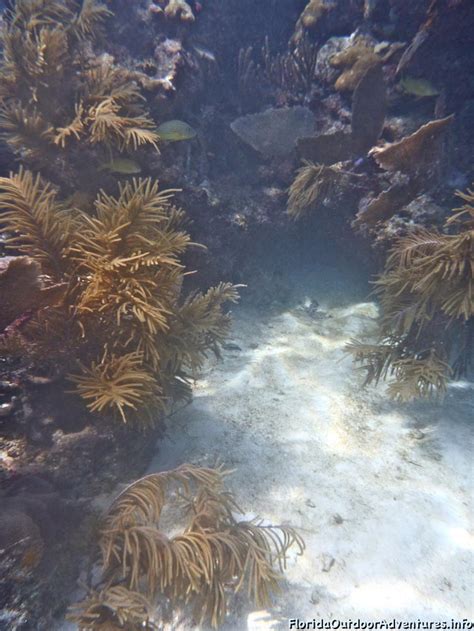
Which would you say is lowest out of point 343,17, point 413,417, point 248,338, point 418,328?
point 413,417

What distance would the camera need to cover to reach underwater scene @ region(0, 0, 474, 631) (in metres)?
2.61

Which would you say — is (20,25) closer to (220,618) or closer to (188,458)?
(188,458)

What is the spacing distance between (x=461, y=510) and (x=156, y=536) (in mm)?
2535

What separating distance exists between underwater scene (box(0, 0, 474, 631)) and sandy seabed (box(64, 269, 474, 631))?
22mm

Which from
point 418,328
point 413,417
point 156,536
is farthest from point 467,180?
point 156,536

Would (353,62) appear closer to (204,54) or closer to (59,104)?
(204,54)

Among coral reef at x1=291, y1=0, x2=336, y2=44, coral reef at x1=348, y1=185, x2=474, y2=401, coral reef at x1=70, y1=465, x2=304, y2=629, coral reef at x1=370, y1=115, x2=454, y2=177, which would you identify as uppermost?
coral reef at x1=291, y1=0, x2=336, y2=44

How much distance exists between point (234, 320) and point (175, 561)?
145 inches

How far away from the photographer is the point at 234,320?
586cm

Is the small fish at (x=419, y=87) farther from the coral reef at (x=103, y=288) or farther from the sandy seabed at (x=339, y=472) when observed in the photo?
the coral reef at (x=103, y=288)

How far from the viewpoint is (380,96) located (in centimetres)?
497

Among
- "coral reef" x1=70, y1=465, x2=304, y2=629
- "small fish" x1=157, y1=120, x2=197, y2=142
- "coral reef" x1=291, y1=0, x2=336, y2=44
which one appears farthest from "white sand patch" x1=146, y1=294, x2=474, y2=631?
"coral reef" x1=291, y1=0, x2=336, y2=44

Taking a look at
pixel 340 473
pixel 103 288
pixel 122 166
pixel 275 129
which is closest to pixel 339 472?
pixel 340 473

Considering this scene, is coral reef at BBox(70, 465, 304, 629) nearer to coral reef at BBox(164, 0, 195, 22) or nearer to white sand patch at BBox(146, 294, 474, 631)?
white sand patch at BBox(146, 294, 474, 631)
